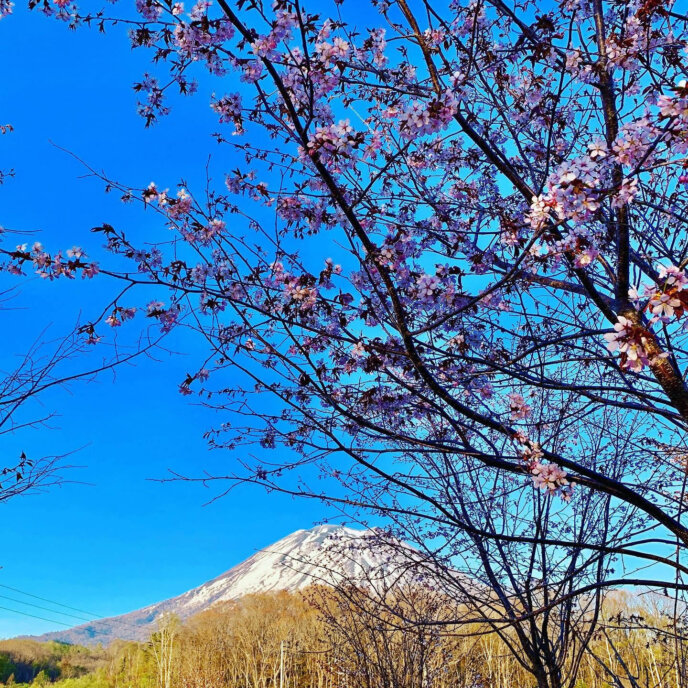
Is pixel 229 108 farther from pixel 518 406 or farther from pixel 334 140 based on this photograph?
pixel 518 406

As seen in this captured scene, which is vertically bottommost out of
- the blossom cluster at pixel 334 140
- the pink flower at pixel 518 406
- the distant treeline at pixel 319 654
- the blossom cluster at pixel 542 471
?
the distant treeline at pixel 319 654

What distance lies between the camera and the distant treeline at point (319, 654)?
559 centimetres

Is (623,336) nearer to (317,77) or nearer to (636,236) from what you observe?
(317,77)

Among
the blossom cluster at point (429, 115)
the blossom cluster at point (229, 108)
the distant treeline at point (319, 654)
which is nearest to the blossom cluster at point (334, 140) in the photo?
the blossom cluster at point (429, 115)

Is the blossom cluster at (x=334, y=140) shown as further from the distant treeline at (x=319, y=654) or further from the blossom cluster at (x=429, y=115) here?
the distant treeline at (x=319, y=654)

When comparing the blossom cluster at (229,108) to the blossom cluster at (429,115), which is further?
the blossom cluster at (229,108)

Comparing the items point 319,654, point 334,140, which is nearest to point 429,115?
point 334,140

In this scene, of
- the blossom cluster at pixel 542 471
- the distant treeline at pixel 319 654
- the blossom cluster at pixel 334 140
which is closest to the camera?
the blossom cluster at pixel 334 140

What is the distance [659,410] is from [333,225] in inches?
71.4

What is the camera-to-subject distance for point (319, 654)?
38.1ft

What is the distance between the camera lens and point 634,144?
202cm

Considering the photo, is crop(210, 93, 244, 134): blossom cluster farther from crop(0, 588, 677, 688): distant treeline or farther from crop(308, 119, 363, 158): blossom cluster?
crop(0, 588, 677, 688): distant treeline

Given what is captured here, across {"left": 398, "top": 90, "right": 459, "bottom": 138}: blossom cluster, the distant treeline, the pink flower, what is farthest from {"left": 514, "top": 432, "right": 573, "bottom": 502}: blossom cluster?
the distant treeline

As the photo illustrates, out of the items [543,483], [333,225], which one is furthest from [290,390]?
[543,483]
